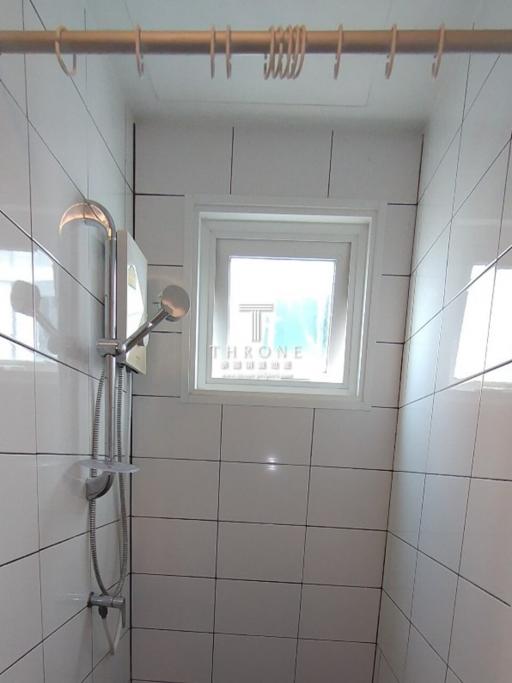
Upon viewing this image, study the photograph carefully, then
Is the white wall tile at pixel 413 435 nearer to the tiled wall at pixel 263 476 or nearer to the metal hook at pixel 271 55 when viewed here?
the tiled wall at pixel 263 476

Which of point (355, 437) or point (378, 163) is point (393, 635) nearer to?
point (355, 437)

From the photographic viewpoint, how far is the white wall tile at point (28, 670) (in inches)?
29.3

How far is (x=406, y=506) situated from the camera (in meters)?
1.25

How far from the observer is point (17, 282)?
29.2 inches

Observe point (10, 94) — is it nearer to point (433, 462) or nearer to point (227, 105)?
point (227, 105)

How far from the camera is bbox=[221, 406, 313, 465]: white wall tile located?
4.65ft

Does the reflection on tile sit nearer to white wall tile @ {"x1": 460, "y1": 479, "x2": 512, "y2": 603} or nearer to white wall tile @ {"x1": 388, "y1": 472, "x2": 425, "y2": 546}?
white wall tile @ {"x1": 460, "y1": 479, "x2": 512, "y2": 603}

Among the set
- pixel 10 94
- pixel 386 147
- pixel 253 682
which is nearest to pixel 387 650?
pixel 253 682

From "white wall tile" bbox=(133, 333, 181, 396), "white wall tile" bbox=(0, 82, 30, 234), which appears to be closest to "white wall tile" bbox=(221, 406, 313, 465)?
"white wall tile" bbox=(133, 333, 181, 396)

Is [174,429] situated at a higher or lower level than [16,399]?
lower

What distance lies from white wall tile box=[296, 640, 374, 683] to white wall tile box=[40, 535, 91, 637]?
880mm

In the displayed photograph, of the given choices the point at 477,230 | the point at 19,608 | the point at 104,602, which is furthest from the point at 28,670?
the point at 477,230

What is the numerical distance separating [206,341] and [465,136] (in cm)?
102

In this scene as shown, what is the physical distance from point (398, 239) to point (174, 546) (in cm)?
135
